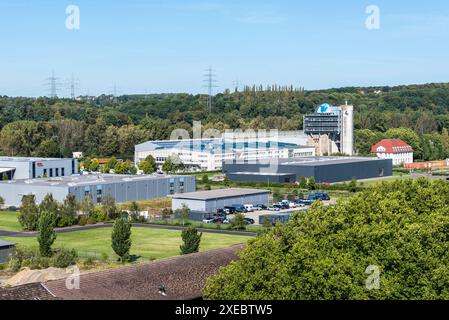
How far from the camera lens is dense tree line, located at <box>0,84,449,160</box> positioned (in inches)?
2530

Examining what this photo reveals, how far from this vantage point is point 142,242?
2831 cm

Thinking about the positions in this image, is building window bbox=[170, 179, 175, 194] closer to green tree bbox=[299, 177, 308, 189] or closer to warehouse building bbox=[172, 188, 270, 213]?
warehouse building bbox=[172, 188, 270, 213]

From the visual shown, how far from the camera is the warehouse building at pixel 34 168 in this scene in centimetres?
4528

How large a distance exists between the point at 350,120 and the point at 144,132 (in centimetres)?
1676

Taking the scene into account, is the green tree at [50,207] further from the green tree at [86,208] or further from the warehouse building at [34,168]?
the warehouse building at [34,168]

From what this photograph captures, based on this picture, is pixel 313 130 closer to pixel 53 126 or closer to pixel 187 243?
pixel 53 126

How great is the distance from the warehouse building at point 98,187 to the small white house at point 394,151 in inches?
996

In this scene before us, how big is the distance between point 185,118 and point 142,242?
172 ft

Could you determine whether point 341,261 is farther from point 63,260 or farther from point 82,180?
point 82,180

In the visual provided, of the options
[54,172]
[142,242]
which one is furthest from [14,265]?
[54,172]

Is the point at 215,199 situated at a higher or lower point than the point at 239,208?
higher

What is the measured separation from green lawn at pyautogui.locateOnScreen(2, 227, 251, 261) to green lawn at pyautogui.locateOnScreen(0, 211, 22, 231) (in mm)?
2816

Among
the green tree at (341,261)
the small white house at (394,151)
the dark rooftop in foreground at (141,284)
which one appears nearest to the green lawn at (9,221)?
the dark rooftop in foreground at (141,284)
